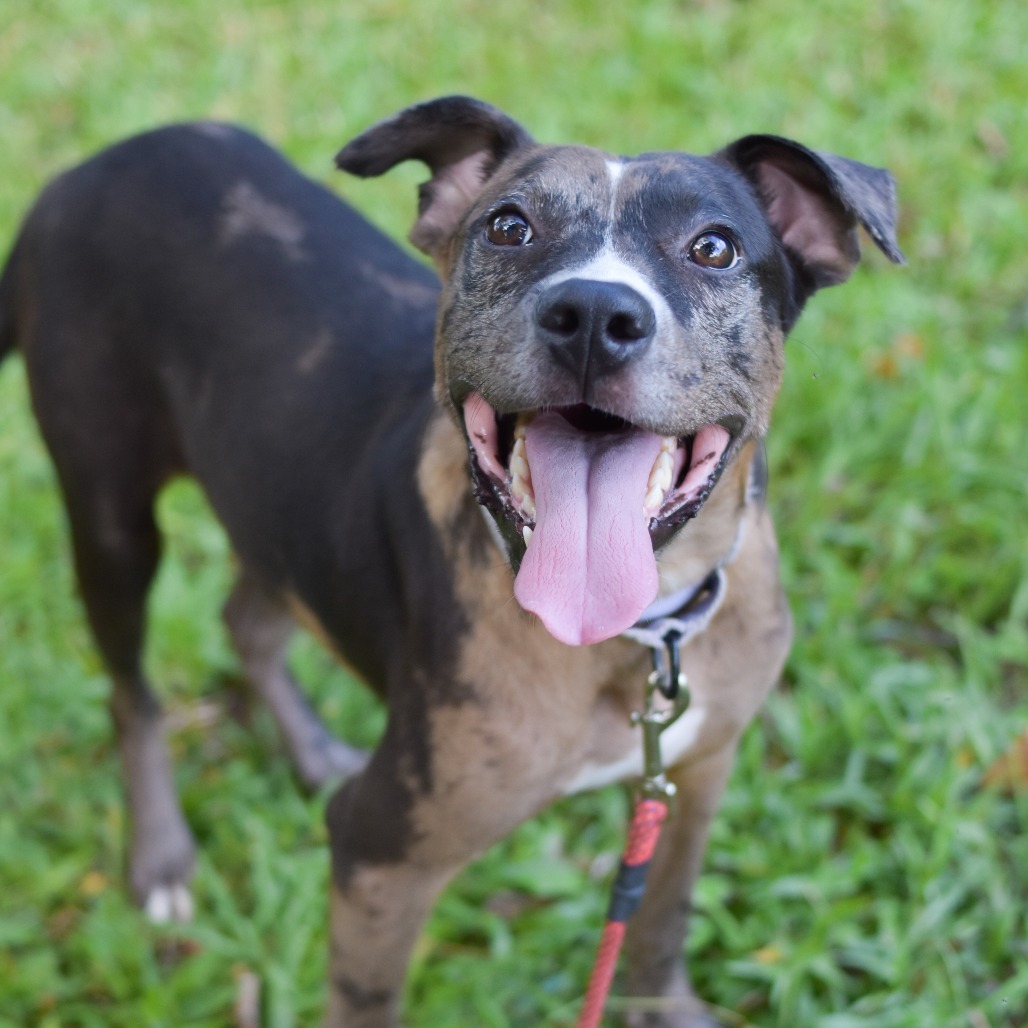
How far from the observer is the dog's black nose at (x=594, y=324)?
2.09m

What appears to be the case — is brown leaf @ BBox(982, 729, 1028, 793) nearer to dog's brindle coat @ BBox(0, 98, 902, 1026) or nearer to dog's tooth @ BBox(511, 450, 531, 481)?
dog's brindle coat @ BBox(0, 98, 902, 1026)

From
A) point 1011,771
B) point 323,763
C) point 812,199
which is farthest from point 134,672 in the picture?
point 1011,771

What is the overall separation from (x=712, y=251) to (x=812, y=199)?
0.34m

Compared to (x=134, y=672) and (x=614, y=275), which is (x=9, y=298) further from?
(x=614, y=275)

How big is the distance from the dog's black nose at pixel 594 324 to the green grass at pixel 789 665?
79.0 inches

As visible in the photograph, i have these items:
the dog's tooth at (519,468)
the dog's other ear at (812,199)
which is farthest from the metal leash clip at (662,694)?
the dog's other ear at (812,199)

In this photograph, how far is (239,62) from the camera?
6863mm

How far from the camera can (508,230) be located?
8.03ft

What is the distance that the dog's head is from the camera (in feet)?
7.13

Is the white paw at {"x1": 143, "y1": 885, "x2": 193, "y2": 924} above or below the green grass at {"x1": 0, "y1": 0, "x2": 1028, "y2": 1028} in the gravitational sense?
below

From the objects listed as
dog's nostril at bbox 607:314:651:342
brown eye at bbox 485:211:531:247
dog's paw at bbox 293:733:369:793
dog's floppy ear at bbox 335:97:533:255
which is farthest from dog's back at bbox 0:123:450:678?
dog's nostril at bbox 607:314:651:342

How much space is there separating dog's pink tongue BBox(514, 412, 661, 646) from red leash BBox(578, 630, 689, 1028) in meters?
0.32

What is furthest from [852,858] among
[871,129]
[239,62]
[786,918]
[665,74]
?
[239,62]

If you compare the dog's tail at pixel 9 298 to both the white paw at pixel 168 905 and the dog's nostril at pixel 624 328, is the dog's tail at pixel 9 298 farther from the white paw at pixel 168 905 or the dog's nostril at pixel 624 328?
the dog's nostril at pixel 624 328
